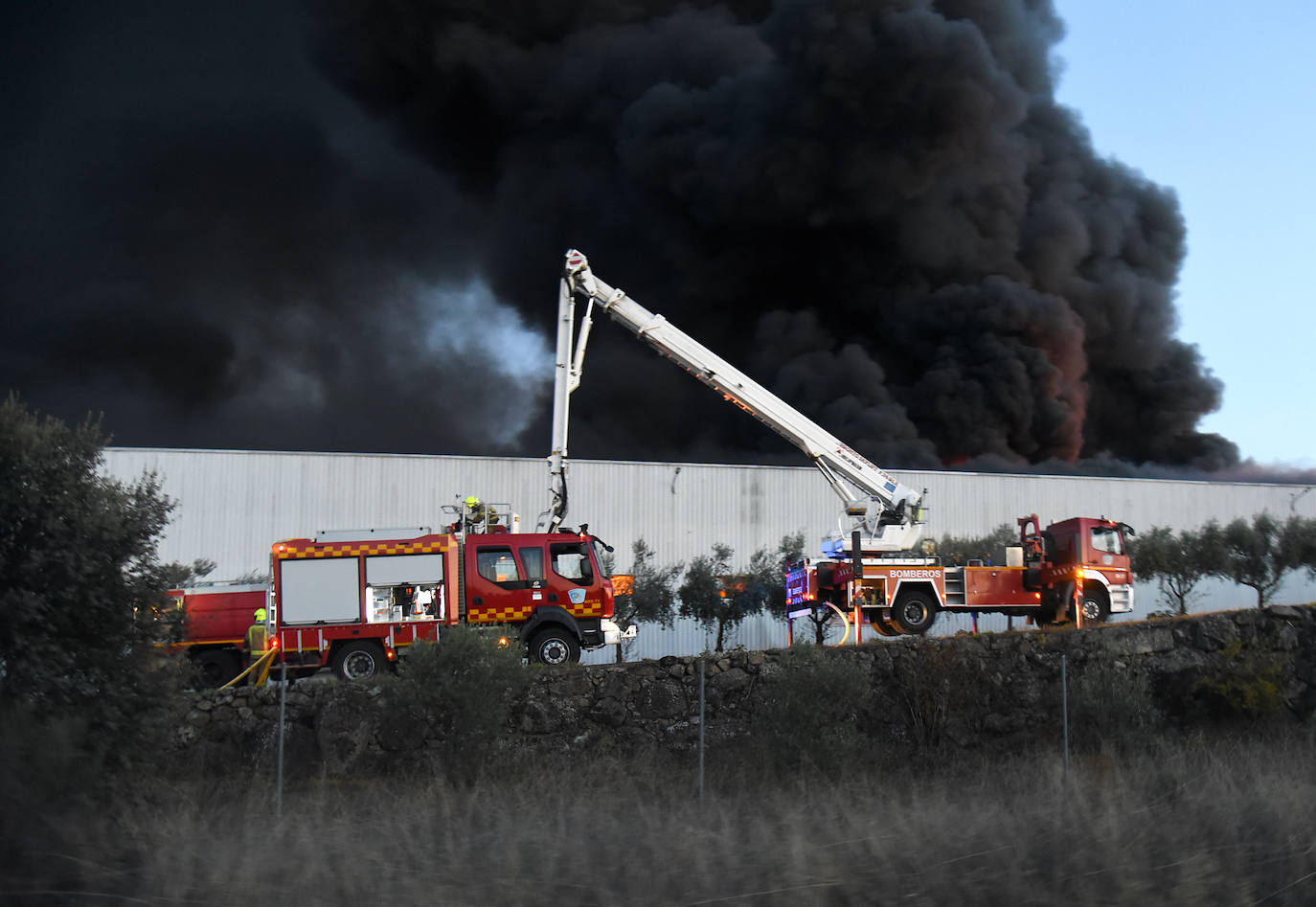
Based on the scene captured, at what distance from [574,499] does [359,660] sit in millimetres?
23797

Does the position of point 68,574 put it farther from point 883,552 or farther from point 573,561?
point 883,552

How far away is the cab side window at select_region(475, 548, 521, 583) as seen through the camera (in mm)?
20516

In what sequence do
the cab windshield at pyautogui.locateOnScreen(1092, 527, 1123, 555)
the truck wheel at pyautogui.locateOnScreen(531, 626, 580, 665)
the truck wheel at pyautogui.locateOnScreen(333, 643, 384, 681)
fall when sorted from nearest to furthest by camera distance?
the truck wheel at pyautogui.locateOnScreen(333, 643, 384, 681)
the truck wheel at pyautogui.locateOnScreen(531, 626, 580, 665)
the cab windshield at pyautogui.locateOnScreen(1092, 527, 1123, 555)

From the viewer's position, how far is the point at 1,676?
10602 millimetres

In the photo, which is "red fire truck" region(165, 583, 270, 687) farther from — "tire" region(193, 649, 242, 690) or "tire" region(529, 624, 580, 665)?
"tire" region(529, 624, 580, 665)

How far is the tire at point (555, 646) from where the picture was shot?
20.0 m

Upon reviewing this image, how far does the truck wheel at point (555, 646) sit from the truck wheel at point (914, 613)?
6.61 metres

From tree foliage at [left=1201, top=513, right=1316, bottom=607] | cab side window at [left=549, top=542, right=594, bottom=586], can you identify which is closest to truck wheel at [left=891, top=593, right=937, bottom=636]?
cab side window at [left=549, top=542, right=594, bottom=586]

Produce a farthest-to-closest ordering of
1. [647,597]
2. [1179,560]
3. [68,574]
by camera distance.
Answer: [647,597], [1179,560], [68,574]

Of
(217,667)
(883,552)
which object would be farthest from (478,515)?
(883,552)

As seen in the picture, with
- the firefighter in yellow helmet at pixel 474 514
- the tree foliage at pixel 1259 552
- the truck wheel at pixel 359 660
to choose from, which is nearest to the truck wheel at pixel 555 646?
the truck wheel at pixel 359 660

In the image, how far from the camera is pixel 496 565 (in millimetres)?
20578

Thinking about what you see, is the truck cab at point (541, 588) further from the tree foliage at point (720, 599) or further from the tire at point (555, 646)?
the tree foliage at point (720, 599)

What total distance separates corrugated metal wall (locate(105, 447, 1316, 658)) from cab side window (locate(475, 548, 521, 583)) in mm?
20105
